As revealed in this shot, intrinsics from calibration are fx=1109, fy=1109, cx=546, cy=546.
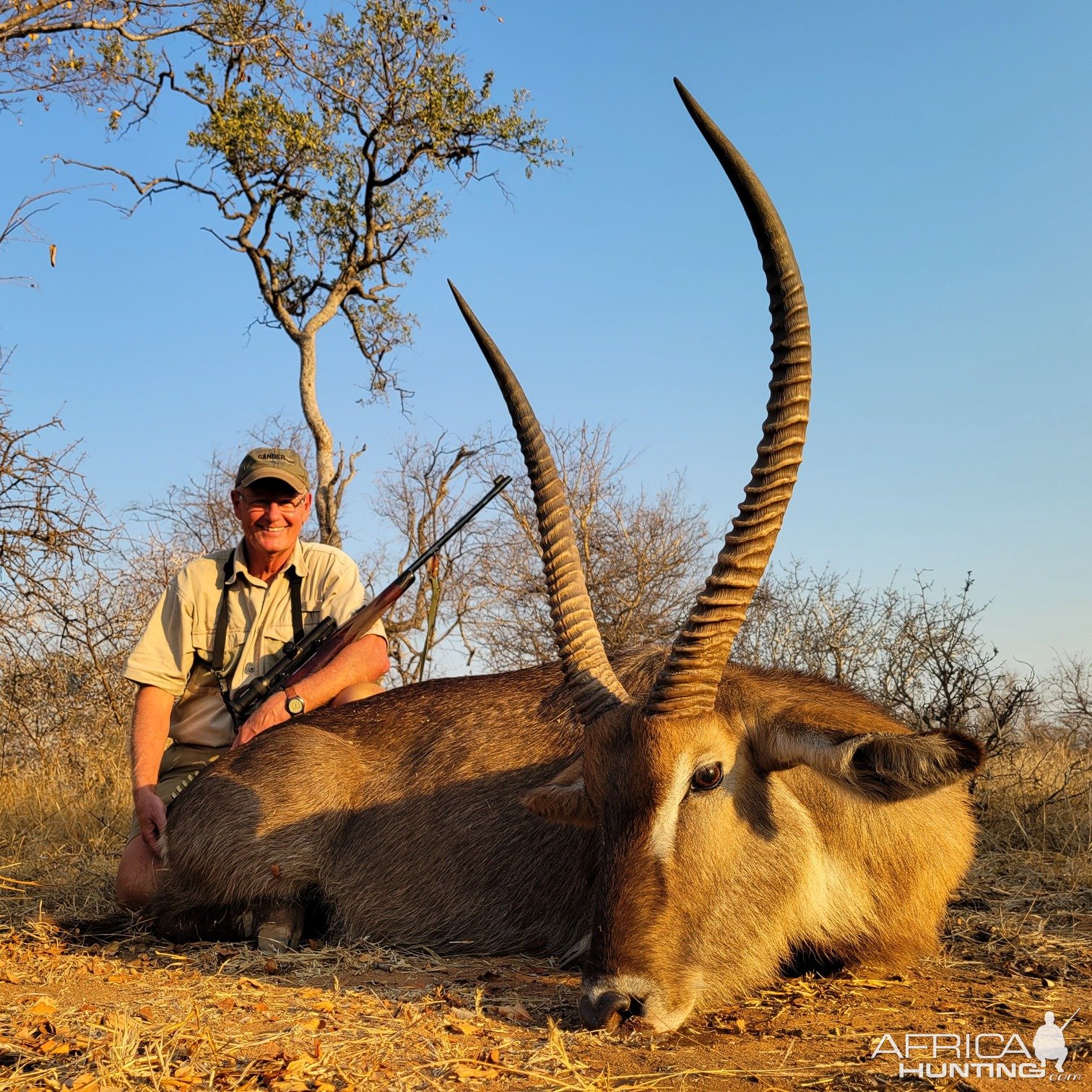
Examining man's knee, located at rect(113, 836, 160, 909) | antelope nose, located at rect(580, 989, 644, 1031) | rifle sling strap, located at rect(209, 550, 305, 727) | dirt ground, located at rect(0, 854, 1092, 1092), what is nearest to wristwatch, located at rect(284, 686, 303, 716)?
rifle sling strap, located at rect(209, 550, 305, 727)

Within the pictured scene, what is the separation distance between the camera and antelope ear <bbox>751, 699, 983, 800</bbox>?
145 inches

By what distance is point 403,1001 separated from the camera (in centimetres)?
393

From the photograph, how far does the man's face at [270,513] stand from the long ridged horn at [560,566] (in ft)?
7.29

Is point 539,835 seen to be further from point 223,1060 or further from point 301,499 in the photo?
point 301,499

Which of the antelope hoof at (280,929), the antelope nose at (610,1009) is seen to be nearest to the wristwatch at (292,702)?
the antelope hoof at (280,929)

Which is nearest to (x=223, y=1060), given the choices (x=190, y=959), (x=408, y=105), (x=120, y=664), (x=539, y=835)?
(x=190, y=959)

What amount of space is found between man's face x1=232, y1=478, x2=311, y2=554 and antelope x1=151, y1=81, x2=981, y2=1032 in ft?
4.43

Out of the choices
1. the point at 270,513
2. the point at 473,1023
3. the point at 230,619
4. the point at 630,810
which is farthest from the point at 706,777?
the point at 230,619

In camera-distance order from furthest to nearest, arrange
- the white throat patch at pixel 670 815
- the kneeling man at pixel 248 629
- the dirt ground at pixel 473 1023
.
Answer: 1. the kneeling man at pixel 248 629
2. the white throat patch at pixel 670 815
3. the dirt ground at pixel 473 1023

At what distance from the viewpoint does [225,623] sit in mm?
6535

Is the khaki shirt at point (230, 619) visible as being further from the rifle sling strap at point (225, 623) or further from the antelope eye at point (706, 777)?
the antelope eye at point (706, 777)

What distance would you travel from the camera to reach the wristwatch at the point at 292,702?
619cm

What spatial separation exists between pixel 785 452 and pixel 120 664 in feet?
35.8

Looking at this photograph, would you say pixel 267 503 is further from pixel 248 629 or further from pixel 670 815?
pixel 670 815
